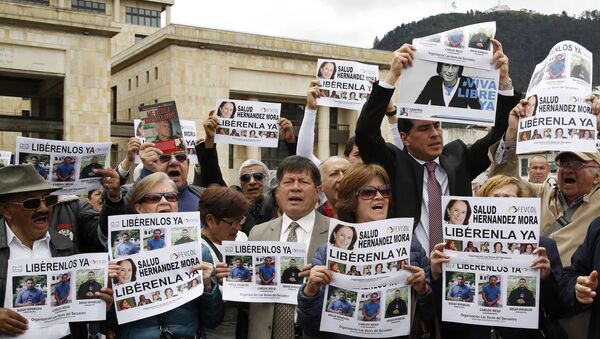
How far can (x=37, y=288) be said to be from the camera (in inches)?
179

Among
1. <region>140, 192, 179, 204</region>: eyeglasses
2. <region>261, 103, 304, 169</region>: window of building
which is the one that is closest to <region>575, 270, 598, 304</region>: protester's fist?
<region>140, 192, 179, 204</region>: eyeglasses

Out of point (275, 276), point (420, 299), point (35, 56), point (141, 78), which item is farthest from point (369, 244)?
point (141, 78)

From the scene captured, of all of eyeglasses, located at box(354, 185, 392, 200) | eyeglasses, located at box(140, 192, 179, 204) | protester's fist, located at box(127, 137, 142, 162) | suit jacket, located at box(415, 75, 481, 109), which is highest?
suit jacket, located at box(415, 75, 481, 109)

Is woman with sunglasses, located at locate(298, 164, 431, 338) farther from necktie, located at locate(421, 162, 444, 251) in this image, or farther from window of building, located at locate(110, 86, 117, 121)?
window of building, located at locate(110, 86, 117, 121)

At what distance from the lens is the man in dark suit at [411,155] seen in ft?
17.8

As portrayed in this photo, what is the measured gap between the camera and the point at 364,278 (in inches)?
169

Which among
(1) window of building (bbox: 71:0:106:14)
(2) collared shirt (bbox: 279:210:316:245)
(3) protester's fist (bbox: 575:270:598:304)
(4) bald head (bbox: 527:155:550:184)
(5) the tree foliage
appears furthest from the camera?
(5) the tree foliage

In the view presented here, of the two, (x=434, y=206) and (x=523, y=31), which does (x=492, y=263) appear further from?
(x=523, y=31)

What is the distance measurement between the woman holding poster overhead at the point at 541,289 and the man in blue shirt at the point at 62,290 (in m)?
2.36

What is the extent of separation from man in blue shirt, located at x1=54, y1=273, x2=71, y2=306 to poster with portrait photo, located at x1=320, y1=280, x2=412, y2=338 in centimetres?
168

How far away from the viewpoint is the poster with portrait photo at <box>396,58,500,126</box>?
5.48m

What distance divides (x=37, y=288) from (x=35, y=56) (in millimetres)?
39626

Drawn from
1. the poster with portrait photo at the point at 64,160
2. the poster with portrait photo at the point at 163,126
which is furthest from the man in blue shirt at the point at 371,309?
the poster with portrait photo at the point at 163,126

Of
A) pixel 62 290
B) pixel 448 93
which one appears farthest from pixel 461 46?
pixel 62 290
